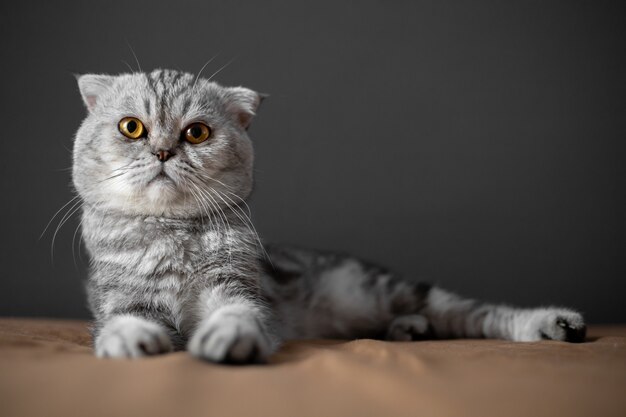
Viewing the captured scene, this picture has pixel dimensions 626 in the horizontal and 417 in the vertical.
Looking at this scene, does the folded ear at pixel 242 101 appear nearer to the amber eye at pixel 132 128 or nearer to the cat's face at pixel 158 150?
the cat's face at pixel 158 150

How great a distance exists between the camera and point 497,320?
6.57 ft

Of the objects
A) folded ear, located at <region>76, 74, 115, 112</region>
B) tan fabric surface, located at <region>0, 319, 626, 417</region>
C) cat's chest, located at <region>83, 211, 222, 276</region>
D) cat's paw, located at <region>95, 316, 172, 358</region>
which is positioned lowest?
cat's paw, located at <region>95, 316, 172, 358</region>

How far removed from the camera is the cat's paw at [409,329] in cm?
204

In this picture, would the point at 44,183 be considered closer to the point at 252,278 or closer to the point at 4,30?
the point at 4,30

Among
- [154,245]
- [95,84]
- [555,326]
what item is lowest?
[555,326]

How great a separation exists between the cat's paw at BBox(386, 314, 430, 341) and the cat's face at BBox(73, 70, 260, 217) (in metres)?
0.76

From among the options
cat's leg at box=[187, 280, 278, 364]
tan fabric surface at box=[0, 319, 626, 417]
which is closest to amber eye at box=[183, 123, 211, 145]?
cat's leg at box=[187, 280, 278, 364]

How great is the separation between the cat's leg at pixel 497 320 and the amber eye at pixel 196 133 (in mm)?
1097

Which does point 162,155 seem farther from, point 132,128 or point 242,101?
point 242,101

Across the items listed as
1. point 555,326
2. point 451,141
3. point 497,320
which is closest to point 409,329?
point 497,320

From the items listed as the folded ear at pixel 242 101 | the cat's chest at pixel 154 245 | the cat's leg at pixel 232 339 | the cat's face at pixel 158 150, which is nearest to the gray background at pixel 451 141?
the folded ear at pixel 242 101

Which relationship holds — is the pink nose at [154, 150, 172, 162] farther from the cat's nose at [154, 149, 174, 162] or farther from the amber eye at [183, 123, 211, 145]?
the amber eye at [183, 123, 211, 145]

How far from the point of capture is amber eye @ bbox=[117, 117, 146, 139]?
5.28ft

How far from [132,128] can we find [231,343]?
769 millimetres
